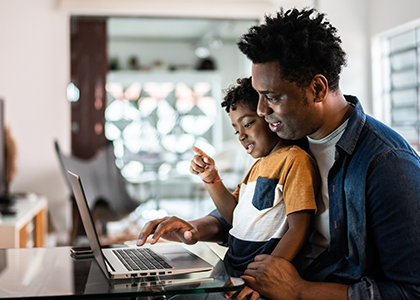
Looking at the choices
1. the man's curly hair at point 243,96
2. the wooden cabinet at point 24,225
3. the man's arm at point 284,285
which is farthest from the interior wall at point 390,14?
the wooden cabinet at point 24,225

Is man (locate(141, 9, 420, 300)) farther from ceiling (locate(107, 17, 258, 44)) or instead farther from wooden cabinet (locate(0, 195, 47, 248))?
ceiling (locate(107, 17, 258, 44))

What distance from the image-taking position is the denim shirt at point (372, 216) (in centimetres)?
97

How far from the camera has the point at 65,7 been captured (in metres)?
3.86

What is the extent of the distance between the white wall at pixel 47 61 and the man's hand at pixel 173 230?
298 cm

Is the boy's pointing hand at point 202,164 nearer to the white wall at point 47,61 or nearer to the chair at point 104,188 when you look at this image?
the chair at point 104,188

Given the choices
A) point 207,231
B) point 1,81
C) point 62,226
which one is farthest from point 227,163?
point 207,231

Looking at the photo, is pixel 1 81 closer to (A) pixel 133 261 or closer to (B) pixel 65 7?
(B) pixel 65 7

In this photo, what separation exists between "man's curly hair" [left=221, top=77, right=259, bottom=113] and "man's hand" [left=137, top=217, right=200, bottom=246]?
41 cm

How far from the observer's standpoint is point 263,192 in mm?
1229

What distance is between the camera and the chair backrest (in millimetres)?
3666

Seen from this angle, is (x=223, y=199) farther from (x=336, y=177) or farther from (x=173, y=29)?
(x=173, y=29)

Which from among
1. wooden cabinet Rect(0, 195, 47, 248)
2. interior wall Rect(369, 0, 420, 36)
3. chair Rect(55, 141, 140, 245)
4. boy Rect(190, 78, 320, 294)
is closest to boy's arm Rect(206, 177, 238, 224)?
boy Rect(190, 78, 320, 294)

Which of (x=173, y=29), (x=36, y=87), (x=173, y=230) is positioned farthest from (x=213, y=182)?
(x=173, y=29)

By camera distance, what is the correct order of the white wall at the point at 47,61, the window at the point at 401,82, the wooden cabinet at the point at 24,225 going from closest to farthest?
the wooden cabinet at the point at 24,225
the window at the point at 401,82
the white wall at the point at 47,61
